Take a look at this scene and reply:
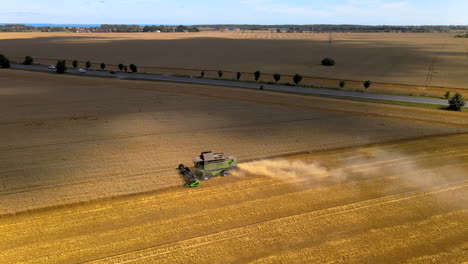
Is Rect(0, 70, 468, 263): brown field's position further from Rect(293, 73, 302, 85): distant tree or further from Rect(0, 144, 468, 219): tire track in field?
Rect(293, 73, 302, 85): distant tree

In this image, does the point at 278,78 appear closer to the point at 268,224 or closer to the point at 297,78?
the point at 297,78

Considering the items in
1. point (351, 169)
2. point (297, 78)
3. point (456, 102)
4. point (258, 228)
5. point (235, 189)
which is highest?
point (297, 78)

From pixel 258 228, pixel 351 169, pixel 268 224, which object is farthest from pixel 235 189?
pixel 351 169

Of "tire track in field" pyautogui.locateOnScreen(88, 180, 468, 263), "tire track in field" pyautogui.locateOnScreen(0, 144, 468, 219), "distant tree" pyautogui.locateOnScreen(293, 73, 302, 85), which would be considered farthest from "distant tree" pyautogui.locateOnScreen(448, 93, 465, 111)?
"tire track in field" pyautogui.locateOnScreen(88, 180, 468, 263)

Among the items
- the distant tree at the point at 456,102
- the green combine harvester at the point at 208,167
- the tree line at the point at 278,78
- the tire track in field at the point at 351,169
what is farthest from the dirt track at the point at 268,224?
Result: the tree line at the point at 278,78

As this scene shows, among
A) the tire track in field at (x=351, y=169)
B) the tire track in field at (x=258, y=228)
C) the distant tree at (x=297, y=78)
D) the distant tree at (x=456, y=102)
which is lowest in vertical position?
the tire track in field at (x=258, y=228)

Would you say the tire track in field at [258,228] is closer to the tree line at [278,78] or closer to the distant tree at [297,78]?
the tree line at [278,78]
